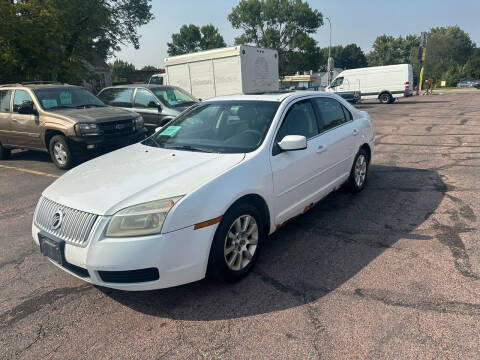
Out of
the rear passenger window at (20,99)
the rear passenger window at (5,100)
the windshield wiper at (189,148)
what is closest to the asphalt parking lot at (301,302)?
the windshield wiper at (189,148)

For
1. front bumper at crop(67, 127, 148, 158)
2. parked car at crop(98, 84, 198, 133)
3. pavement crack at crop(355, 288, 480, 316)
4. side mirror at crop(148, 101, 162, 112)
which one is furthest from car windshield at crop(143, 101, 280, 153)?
side mirror at crop(148, 101, 162, 112)

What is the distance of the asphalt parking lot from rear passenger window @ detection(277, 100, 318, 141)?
1.15 m

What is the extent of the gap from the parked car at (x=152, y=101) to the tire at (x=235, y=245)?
662 centimetres

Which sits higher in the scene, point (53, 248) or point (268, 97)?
point (268, 97)

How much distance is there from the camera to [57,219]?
9.43 ft

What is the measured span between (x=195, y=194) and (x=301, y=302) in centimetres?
120

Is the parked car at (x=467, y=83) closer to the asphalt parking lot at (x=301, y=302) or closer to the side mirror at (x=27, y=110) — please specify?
the asphalt parking lot at (x=301, y=302)

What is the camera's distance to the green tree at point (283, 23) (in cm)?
5112

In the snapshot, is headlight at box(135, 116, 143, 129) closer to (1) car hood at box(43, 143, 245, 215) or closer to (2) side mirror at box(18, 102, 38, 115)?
(2) side mirror at box(18, 102, 38, 115)

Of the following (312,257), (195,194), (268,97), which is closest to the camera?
(195,194)

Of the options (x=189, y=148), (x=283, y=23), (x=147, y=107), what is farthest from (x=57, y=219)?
(x=283, y=23)

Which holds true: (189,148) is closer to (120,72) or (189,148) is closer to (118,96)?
(118,96)

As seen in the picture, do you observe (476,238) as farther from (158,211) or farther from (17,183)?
(17,183)

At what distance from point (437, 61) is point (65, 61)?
89.6 metres
